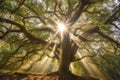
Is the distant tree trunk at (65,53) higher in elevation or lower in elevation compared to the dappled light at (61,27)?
lower

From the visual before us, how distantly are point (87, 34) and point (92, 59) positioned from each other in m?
2.79

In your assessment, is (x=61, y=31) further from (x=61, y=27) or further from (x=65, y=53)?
(x=65, y=53)

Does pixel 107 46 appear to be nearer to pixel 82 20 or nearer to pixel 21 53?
pixel 82 20

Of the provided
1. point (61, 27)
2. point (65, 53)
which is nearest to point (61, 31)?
point (61, 27)

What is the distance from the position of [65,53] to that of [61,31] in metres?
1.31

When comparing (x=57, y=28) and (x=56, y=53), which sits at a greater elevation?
(x=57, y=28)

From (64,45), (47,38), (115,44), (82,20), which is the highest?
(82,20)

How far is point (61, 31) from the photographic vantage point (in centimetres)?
1160

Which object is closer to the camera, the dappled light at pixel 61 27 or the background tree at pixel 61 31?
the background tree at pixel 61 31

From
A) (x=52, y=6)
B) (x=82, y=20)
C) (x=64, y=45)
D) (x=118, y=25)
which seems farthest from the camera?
(x=82, y=20)

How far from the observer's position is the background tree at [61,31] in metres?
10.8

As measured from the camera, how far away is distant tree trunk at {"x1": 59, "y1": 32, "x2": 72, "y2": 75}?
35.9 ft

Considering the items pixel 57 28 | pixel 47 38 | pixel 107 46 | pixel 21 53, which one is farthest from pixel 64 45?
pixel 107 46

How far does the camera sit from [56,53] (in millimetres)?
13023
